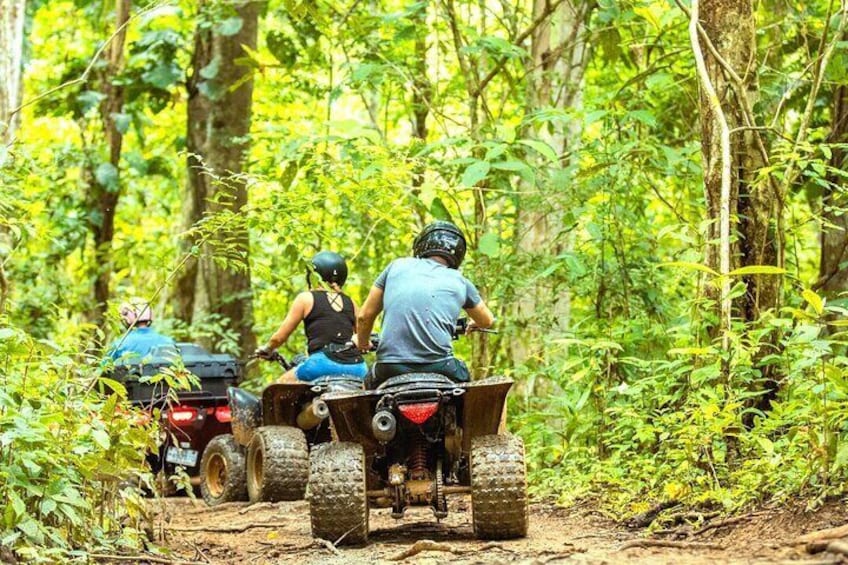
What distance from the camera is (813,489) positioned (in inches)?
234

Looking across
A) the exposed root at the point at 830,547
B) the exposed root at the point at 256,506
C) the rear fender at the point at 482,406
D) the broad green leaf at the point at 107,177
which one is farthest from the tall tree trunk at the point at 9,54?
the exposed root at the point at 830,547

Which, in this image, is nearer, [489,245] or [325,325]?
[325,325]

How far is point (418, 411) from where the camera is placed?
6871mm

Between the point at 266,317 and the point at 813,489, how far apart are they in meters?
12.9

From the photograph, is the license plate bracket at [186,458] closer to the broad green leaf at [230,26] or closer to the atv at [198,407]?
the atv at [198,407]

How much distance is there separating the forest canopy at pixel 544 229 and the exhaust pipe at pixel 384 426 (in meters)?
1.31

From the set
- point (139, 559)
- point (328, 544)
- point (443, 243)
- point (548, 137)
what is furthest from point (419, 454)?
point (548, 137)

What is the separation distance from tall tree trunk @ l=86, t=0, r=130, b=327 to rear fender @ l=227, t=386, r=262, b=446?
6.81 m

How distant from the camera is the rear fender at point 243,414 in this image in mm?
10711

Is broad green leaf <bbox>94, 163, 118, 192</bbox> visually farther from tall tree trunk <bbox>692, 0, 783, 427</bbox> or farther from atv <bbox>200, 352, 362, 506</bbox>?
tall tree trunk <bbox>692, 0, 783, 427</bbox>

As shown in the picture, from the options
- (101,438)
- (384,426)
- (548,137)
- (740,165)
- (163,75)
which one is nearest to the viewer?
(101,438)

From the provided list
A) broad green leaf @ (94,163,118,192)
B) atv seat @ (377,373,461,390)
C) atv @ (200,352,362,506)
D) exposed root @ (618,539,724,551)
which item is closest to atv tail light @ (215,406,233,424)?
atv @ (200,352,362,506)

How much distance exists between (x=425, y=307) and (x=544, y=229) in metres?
5.61

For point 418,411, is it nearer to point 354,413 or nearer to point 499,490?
point 354,413
